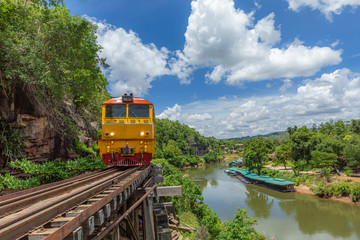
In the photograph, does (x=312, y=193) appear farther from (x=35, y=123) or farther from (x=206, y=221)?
(x=35, y=123)

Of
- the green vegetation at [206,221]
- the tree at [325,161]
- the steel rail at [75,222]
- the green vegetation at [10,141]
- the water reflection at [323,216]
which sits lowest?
the water reflection at [323,216]

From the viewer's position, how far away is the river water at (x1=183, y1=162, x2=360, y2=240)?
19.7m

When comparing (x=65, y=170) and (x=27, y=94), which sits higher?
(x=27, y=94)

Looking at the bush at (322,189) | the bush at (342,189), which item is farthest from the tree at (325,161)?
the bush at (342,189)

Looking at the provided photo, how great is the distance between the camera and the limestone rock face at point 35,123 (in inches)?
444

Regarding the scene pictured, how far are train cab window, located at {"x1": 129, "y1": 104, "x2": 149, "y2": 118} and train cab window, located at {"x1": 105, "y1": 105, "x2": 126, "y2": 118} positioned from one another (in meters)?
0.37

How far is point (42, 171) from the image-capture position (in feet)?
32.3

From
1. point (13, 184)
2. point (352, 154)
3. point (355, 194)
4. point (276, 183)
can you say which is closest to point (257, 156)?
point (276, 183)

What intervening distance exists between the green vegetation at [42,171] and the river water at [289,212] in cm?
1384

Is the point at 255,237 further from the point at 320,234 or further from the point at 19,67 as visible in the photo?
the point at 19,67

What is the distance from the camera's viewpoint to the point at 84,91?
54.2 feet

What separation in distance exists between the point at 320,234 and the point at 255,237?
885cm

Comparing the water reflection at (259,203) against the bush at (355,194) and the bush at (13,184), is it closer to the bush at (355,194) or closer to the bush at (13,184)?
the bush at (355,194)

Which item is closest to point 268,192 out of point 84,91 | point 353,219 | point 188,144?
point 353,219
